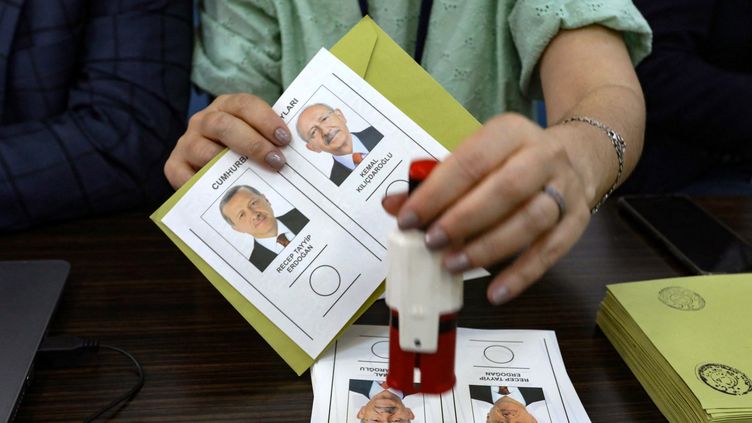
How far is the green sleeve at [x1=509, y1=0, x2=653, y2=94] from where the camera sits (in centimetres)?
78

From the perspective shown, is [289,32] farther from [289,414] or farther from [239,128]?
[289,414]

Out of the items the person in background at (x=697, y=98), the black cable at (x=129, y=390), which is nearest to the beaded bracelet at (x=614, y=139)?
the black cable at (x=129, y=390)

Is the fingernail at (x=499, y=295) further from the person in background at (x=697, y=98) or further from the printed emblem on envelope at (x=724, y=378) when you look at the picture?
the person in background at (x=697, y=98)

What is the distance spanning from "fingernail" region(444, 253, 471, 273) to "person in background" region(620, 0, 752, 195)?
1.10m

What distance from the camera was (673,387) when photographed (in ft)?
1.78

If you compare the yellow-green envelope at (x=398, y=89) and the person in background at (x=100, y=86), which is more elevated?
the yellow-green envelope at (x=398, y=89)

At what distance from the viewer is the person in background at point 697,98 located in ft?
4.27

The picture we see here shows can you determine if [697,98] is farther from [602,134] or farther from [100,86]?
[100,86]

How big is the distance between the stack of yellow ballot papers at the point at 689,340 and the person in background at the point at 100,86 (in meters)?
0.64

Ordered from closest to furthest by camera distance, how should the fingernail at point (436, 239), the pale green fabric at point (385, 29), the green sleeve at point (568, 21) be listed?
the fingernail at point (436, 239)
the green sleeve at point (568, 21)
the pale green fabric at point (385, 29)

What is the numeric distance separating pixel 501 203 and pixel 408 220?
0.20 ft

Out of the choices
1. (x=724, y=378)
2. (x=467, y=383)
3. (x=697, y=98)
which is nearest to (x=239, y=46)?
(x=467, y=383)

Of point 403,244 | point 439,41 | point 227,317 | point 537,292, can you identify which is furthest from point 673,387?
point 439,41

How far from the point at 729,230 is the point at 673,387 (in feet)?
1.15
